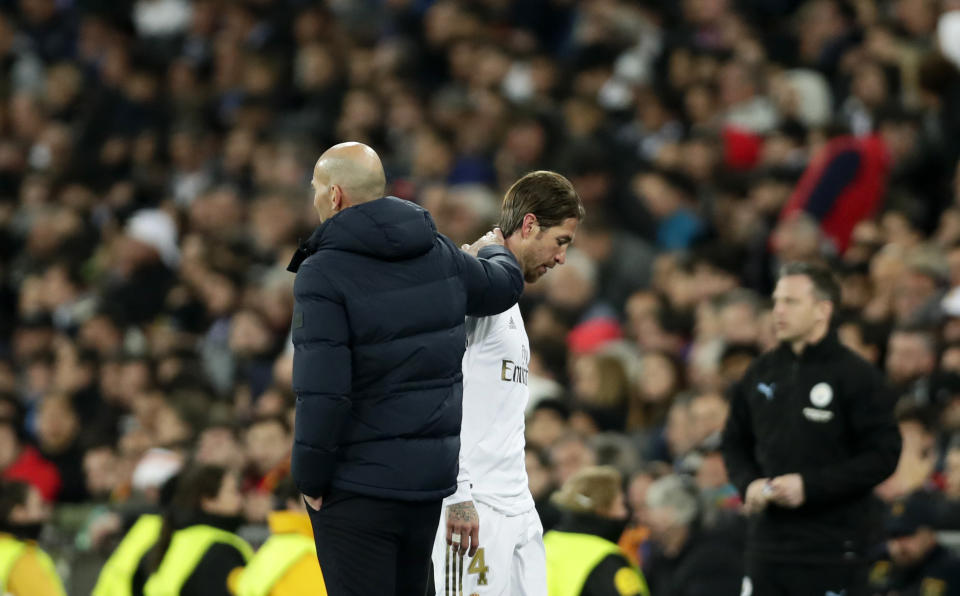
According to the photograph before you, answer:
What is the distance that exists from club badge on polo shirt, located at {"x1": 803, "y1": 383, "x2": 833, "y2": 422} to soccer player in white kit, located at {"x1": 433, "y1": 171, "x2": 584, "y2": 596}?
4.29 ft

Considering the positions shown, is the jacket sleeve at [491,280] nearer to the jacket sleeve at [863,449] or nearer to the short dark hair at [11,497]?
the jacket sleeve at [863,449]

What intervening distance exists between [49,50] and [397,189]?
7.21 m

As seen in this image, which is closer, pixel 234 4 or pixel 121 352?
pixel 121 352

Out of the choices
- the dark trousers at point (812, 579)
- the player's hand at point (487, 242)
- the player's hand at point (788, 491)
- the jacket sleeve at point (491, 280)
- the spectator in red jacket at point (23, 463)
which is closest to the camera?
the jacket sleeve at point (491, 280)

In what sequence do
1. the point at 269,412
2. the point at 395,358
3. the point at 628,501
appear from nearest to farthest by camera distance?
1. the point at 395,358
2. the point at 628,501
3. the point at 269,412

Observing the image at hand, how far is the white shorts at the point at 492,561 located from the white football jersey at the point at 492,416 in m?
0.05

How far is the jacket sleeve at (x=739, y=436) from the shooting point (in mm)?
6113

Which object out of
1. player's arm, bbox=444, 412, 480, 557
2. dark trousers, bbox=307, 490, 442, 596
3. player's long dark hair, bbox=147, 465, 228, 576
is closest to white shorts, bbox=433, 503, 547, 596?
player's arm, bbox=444, 412, 480, 557

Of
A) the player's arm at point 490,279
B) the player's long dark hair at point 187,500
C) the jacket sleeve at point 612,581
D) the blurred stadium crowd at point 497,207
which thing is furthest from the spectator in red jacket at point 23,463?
the player's arm at point 490,279

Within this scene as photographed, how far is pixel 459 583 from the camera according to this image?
510 cm

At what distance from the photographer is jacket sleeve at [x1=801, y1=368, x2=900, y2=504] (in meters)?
5.75

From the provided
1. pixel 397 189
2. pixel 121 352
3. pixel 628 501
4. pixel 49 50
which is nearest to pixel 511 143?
pixel 397 189

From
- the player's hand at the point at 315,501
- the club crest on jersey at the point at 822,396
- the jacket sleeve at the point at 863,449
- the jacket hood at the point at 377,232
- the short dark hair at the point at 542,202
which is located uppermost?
the short dark hair at the point at 542,202

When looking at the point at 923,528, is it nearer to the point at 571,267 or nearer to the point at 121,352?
the point at 571,267
